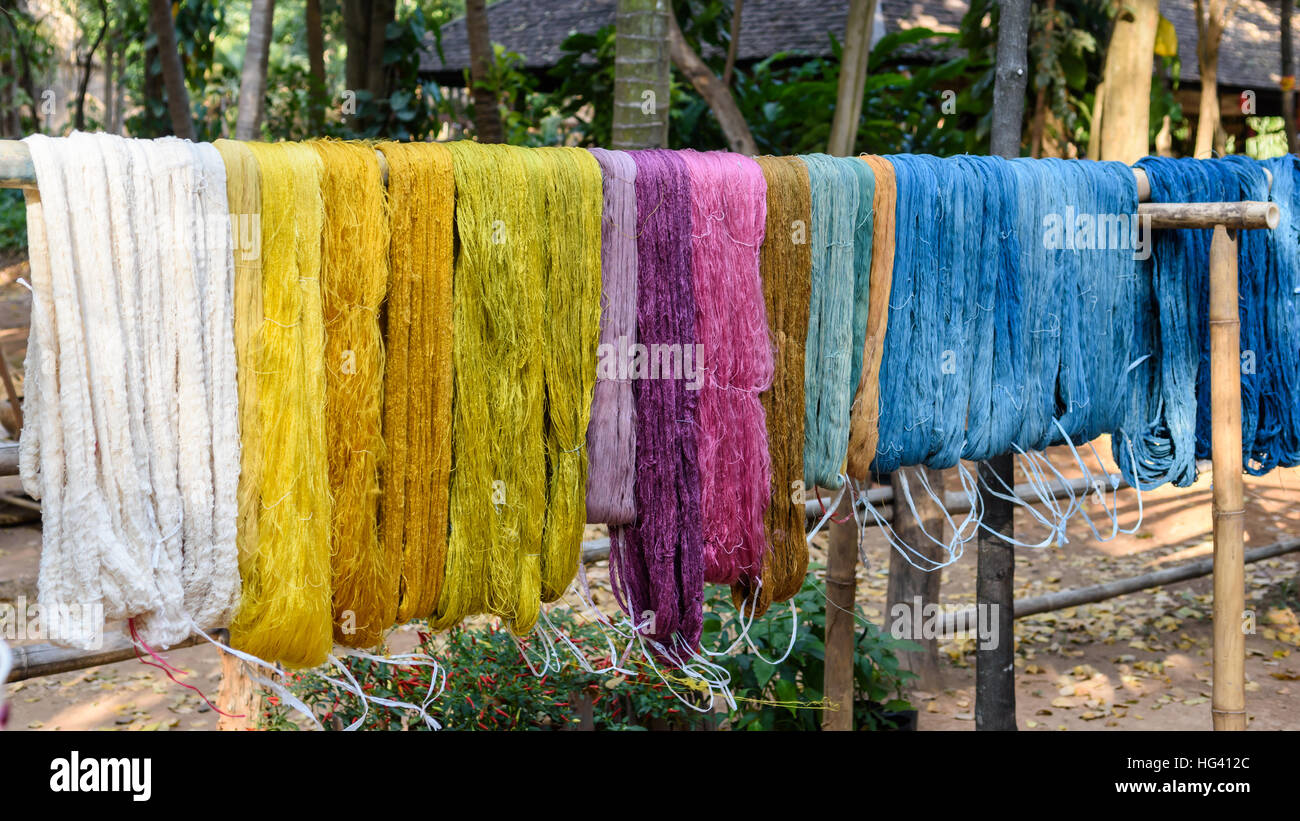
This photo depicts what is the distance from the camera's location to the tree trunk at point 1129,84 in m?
6.33

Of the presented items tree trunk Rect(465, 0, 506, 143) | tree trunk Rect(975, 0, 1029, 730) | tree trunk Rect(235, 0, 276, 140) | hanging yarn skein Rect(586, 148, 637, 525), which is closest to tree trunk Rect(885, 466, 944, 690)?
tree trunk Rect(975, 0, 1029, 730)

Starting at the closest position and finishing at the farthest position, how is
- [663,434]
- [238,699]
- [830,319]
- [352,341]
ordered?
[352,341], [663,434], [830,319], [238,699]

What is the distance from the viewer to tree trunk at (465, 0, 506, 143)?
7.08m

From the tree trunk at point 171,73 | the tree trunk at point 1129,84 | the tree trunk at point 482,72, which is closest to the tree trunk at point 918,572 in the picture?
the tree trunk at point 1129,84

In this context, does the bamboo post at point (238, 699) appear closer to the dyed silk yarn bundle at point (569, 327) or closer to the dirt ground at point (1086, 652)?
the dirt ground at point (1086, 652)

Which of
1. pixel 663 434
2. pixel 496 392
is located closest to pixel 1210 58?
pixel 663 434

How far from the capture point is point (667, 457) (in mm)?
2242

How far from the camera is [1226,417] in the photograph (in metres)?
2.54

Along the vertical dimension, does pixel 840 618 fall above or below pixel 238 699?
above

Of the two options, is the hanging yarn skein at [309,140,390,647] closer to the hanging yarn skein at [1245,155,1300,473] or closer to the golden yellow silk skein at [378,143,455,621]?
the golden yellow silk skein at [378,143,455,621]

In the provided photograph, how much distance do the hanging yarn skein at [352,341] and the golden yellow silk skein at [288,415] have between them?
0.03 meters

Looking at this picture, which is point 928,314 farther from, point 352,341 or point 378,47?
point 378,47

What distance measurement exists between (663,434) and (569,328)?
0.28 meters

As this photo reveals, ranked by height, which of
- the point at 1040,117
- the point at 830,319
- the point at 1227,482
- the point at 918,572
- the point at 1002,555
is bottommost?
the point at 918,572
